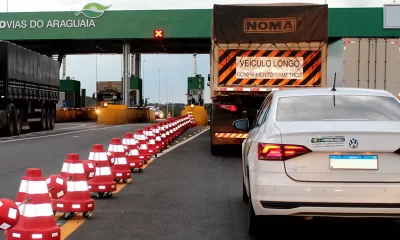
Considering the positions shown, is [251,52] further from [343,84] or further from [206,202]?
[206,202]

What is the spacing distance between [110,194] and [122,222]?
184 cm

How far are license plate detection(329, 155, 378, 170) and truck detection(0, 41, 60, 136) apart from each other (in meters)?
20.3

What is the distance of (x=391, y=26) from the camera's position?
3966 centimetres

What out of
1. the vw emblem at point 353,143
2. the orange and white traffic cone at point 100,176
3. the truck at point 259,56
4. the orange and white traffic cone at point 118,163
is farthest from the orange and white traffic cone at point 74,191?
the truck at point 259,56

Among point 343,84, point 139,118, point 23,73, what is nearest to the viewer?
point 343,84

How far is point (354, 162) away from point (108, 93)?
5362 centimetres

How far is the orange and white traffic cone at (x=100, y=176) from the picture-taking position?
8445mm

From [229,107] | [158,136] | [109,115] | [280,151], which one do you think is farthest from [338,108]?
[109,115]

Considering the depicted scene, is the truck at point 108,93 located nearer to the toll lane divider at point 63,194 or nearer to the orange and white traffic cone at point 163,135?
the orange and white traffic cone at point 163,135

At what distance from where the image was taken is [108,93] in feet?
190

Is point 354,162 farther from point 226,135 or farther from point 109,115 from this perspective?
point 109,115

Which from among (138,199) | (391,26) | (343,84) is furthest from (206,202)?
(391,26)

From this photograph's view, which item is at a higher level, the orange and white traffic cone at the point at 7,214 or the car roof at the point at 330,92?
the car roof at the point at 330,92

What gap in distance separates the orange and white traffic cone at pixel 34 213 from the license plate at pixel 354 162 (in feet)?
8.17
